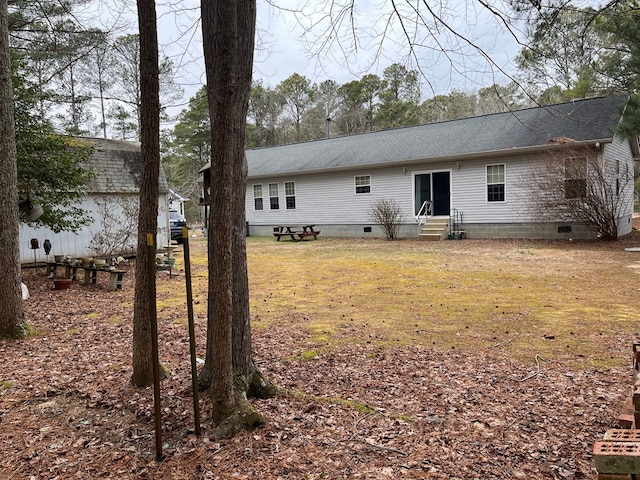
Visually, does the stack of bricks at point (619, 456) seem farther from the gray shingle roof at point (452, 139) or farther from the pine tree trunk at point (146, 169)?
the gray shingle roof at point (452, 139)

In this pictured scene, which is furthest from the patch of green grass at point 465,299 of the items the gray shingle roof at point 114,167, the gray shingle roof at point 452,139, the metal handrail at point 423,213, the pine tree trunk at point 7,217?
the gray shingle roof at point 114,167

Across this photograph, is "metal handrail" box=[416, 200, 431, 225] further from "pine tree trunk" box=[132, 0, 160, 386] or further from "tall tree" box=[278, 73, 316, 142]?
"tall tree" box=[278, 73, 316, 142]

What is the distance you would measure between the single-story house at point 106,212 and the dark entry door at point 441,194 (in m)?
10.4

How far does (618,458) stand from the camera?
1.86 metres

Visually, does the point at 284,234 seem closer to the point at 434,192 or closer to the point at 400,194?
the point at 400,194

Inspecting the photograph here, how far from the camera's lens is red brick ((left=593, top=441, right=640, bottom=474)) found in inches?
72.7

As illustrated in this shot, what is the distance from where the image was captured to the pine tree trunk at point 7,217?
508 centimetres

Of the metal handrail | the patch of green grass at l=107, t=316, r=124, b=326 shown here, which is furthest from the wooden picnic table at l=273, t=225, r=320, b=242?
the patch of green grass at l=107, t=316, r=124, b=326

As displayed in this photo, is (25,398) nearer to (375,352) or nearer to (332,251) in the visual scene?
(375,352)

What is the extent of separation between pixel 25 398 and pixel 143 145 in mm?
2227

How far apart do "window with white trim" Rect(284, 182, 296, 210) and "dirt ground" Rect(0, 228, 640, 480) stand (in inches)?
646

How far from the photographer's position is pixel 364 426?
2.97 meters

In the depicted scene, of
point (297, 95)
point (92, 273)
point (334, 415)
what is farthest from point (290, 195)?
point (297, 95)

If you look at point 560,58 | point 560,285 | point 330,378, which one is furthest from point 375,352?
point 560,285
